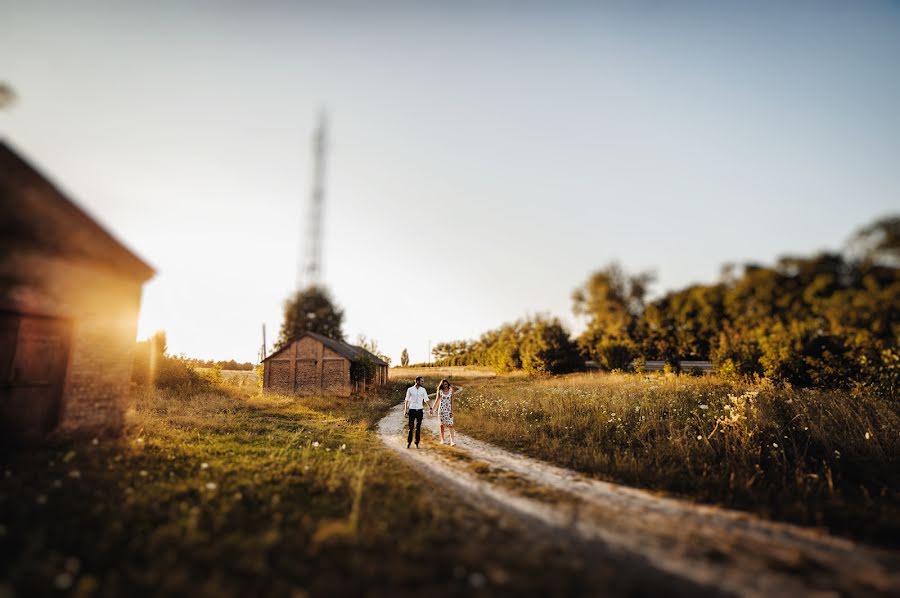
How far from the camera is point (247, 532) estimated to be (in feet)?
16.3

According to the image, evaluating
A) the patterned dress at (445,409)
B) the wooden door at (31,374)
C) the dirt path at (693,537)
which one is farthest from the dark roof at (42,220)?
the patterned dress at (445,409)

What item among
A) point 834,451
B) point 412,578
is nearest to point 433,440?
point 412,578

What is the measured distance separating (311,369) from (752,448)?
26112 mm

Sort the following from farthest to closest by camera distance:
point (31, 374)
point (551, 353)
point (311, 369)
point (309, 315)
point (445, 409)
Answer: point (309, 315) < point (551, 353) < point (311, 369) < point (445, 409) < point (31, 374)

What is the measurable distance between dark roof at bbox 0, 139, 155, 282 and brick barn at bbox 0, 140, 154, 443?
16mm

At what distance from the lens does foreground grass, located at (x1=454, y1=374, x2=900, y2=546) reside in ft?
20.8

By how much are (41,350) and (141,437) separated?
9.29 feet

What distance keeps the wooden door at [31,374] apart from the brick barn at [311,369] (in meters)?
19.4

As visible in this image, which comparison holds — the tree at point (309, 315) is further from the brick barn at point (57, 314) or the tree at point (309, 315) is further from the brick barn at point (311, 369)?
the brick barn at point (57, 314)

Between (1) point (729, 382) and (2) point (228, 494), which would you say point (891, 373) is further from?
(2) point (228, 494)

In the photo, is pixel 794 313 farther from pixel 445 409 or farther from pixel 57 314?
pixel 57 314

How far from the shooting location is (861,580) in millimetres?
4078

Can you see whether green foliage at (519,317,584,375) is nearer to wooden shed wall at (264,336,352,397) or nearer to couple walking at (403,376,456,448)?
wooden shed wall at (264,336,352,397)

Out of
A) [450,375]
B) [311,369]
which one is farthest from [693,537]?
[450,375]
